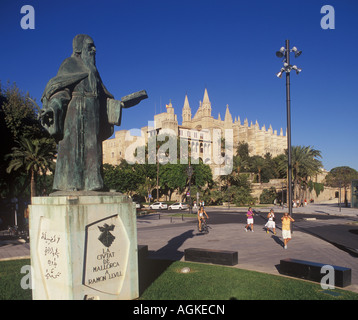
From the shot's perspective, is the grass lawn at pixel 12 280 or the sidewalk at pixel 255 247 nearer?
the grass lawn at pixel 12 280

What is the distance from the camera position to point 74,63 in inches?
225

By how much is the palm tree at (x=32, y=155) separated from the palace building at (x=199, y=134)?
4006 cm

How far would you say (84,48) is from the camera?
5.85 meters

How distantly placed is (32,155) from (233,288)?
20.7 m

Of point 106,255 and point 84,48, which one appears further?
point 84,48

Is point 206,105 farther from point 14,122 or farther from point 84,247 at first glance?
point 84,247

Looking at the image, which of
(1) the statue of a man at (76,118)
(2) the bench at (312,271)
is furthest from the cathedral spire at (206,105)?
(1) the statue of a man at (76,118)

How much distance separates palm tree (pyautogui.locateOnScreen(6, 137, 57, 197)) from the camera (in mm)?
23359

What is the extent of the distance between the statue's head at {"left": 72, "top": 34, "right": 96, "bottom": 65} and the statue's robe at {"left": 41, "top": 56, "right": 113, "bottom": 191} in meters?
0.19

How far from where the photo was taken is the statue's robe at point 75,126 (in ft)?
17.7

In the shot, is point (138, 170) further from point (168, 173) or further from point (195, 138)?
point (195, 138)

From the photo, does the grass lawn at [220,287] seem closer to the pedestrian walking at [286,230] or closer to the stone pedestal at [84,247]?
the stone pedestal at [84,247]

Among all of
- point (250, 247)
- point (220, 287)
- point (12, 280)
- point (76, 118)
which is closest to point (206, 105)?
point (250, 247)
